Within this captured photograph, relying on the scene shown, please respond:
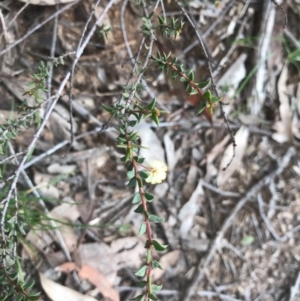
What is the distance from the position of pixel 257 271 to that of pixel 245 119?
0.57 m

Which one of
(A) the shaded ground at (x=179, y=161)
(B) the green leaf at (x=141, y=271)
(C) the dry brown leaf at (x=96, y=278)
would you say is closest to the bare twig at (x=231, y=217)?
(A) the shaded ground at (x=179, y=161)

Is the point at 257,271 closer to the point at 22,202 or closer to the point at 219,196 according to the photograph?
the point at 219,196

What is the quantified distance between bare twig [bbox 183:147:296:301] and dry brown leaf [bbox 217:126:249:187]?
0.10 m

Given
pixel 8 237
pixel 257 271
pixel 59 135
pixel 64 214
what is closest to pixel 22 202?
pixel 64 214

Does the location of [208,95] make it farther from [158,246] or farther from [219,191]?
[219,191]

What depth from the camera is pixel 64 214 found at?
1657 mm

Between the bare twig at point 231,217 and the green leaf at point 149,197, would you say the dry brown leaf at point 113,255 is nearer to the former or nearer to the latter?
the bare twig at point 231,217

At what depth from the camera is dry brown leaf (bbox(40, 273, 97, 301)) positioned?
1.55 metres

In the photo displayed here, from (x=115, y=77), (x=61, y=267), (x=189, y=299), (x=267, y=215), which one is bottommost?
(x=189, y=299)

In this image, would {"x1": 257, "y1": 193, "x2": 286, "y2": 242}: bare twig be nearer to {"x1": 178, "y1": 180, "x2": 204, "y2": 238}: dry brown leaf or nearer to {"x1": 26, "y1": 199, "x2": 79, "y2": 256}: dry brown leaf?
{"x1": 178, "y1": 180, "x2": 204, "y2": 238}: dry brown leaf

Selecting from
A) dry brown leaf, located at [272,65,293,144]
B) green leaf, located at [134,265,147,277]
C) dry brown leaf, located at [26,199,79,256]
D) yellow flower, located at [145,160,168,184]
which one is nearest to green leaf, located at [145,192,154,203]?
yellow flower, located at [145,160,168,184]

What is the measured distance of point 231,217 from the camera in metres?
1.81

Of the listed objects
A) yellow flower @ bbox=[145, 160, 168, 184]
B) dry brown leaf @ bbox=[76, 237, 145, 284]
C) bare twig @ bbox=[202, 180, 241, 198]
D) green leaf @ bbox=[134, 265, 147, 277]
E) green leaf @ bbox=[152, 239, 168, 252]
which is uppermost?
yellow flower @ bbox=[145, 160, 168, 184]

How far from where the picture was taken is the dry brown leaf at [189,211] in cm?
178
